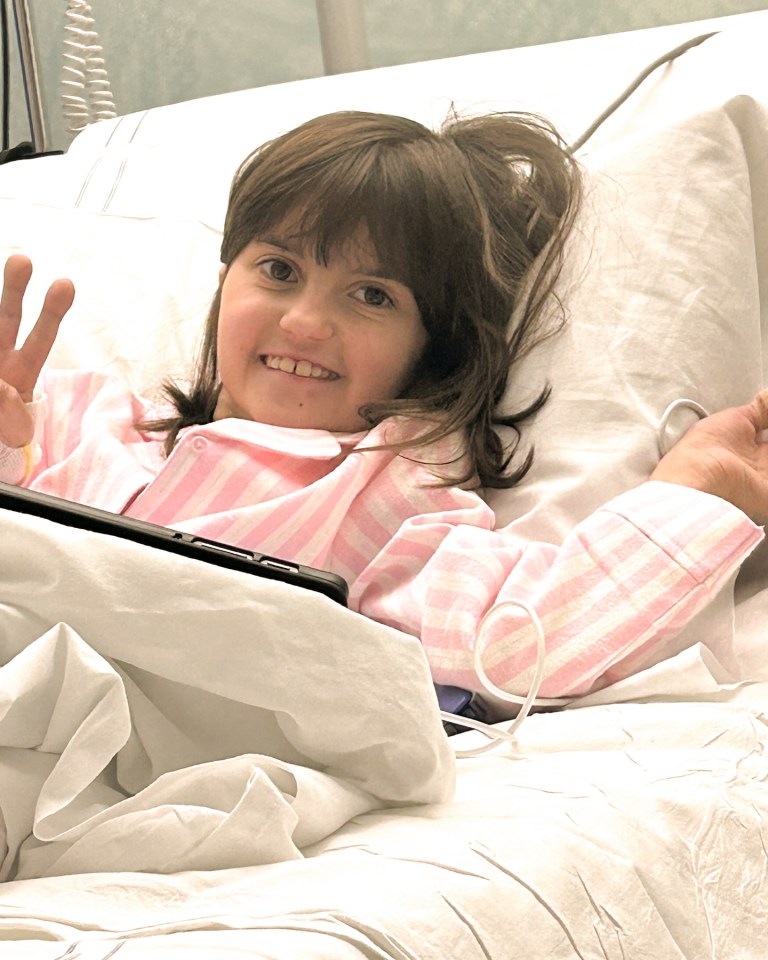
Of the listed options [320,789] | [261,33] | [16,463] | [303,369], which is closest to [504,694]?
[320,789]

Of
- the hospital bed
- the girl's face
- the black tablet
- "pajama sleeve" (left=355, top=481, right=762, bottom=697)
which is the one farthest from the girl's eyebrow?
the black tablet

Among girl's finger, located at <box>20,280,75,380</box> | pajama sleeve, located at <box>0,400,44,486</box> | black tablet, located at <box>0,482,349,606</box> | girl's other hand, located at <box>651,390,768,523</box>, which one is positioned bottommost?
pajama sleeve, located at <box>0,400,44,486</box>

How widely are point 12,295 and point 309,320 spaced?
24 cm

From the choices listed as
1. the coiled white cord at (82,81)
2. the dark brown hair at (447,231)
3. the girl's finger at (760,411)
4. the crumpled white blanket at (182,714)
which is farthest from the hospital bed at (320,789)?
the coiled white cord at (82,81)

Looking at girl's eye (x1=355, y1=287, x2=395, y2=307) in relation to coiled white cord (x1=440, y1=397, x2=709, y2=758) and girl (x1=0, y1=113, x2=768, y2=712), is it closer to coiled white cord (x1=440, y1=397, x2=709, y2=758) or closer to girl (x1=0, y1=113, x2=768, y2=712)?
girl (x1=0, y1=113, x2=768, y2=712)

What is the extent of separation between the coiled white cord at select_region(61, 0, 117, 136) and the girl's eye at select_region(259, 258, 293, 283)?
1038 millimetres

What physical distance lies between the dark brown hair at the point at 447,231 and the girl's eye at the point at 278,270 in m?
0.03

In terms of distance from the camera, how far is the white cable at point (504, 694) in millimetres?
741

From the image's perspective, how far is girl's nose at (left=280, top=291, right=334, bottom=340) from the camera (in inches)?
40.6

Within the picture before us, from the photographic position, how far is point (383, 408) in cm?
105

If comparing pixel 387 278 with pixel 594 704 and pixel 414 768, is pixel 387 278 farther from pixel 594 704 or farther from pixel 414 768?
pixel 414 768

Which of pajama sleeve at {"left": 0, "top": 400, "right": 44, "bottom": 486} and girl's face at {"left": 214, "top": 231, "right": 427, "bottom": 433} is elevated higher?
girl's face at {"left": 214, "top": 231, "right": 427, "bottom": 433}

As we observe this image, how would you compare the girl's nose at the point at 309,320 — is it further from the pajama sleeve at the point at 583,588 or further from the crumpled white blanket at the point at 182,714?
the crumpled white blanket at the point at 182,714

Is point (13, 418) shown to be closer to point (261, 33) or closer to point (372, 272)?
point (372, 272)
